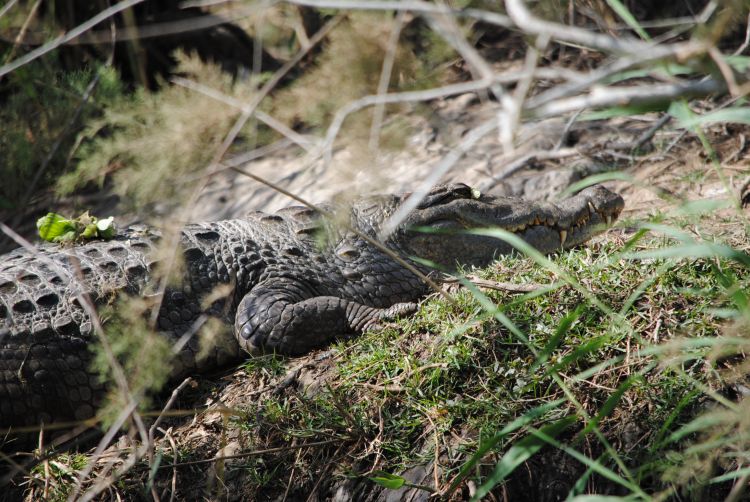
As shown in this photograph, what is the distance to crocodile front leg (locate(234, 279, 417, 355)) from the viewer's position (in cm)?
369

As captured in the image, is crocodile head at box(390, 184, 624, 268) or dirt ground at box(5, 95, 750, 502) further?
crocodile head at box(390, 184, 624, 268)

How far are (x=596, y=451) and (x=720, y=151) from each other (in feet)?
10.3

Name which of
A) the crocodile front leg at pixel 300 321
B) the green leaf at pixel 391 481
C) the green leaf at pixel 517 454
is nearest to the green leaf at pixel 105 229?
the crocodile front leg at pixel 300 321

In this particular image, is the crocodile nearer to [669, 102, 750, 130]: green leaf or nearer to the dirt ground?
the dirt ground

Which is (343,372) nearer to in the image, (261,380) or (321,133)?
(261,380)

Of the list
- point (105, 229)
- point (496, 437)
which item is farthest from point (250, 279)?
point (496, 437)

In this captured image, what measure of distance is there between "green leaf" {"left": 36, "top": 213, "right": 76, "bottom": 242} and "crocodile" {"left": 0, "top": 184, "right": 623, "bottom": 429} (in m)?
0.08

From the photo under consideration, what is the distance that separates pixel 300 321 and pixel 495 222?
4.40 feet

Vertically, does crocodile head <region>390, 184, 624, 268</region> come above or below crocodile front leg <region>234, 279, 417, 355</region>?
above

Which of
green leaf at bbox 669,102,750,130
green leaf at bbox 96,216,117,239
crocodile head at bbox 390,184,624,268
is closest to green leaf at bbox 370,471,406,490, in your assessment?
green leaf at bbox 669,102,750,130

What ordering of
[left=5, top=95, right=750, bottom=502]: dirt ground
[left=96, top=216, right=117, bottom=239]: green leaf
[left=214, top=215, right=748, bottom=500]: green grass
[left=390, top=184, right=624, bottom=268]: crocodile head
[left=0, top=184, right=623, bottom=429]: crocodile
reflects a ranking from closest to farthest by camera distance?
[left=214, top=215, right=748, bottom=500]: green grass < [left=5, top=95, right=750, bottom=502]: dirt ground < [left=0, top=184, right=623, bottom=429]: crocodile < [left=390, top=184, right=624, bottom=268]: crocodile head < [left=96, top=216, right=117, bottom=239]: green leaf

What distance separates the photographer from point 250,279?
13.5 feet

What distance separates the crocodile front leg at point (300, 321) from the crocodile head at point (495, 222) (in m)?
0.63

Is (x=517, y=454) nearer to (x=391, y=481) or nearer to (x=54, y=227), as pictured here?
(x=391, y=481)
